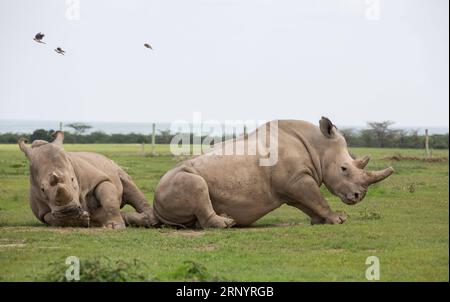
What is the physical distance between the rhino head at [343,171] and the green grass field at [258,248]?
1.57 feet

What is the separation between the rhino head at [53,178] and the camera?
13.8 metres

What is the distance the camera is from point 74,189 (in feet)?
46.3

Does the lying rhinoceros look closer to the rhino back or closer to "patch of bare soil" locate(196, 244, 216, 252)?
the rhino back

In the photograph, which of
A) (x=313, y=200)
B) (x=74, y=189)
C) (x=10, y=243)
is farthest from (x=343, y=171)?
(x=10, y=243)

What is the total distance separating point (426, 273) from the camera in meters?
9.91

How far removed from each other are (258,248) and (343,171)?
10.7 ft

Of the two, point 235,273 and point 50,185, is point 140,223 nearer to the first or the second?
point 50,185

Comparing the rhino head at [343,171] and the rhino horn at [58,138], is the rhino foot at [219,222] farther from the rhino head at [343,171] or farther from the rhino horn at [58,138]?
the rhino horn at [58,138]

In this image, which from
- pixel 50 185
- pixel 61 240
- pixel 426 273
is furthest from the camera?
pixel 50 185

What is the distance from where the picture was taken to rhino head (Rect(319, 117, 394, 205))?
14.6m

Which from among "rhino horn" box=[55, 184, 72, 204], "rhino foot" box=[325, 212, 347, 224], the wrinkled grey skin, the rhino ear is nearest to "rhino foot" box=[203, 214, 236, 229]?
the wrinkled grey skin

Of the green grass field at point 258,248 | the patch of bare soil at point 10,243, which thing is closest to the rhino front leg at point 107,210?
the green grass field at point 258,248
